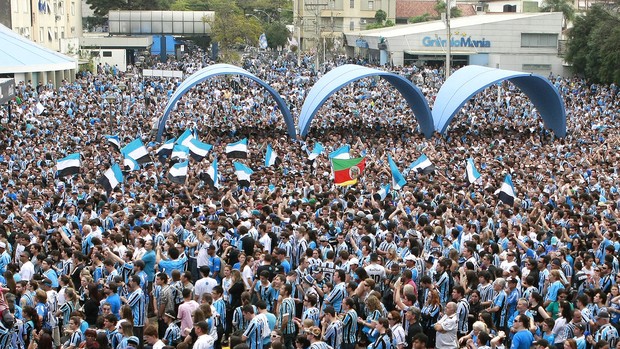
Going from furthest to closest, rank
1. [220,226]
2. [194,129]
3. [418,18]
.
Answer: [418,18], [194,129], [220,226]

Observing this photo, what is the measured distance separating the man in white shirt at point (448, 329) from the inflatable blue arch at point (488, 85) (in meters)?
21.0

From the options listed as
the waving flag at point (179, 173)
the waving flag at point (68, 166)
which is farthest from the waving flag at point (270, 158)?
the waving flag at point (68, 166)

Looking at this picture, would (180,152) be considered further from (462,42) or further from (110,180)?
(462,42)

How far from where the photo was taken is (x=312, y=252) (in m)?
13.9

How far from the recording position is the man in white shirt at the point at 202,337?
10391mm

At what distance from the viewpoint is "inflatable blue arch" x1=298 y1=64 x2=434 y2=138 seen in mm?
32594

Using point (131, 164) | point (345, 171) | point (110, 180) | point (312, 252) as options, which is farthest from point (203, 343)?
point (131, 164)

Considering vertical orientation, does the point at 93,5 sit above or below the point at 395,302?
above

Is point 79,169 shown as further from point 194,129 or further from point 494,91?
point 494,91

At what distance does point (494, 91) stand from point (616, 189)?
24.5m

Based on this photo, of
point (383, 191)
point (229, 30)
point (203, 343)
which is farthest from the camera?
point (229, 30)

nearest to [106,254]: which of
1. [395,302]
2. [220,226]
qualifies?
[220,226]

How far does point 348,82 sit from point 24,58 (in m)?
14.5

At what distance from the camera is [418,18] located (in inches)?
3952
